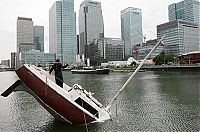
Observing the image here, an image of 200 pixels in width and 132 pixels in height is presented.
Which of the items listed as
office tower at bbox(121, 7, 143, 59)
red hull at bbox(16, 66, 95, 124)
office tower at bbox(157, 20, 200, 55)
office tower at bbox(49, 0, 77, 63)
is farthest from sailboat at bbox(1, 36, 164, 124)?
office tower at bbox(49, 0, 77, 63)

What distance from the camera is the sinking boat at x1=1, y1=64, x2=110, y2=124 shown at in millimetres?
11281

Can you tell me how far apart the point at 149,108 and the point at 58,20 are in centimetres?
16472

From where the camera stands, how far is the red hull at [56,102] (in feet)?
36.9

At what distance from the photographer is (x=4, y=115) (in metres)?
15.9

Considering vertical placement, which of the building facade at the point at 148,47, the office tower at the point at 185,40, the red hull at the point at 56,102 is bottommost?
the red hull at the point at 56,102

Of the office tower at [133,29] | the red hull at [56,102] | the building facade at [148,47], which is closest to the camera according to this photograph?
the red hull at [56,102]

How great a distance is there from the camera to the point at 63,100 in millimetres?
11227

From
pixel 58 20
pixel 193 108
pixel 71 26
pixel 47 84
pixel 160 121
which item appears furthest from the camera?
pixel 71 26

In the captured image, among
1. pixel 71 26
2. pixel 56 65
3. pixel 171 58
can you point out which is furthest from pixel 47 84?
pixel 71 26

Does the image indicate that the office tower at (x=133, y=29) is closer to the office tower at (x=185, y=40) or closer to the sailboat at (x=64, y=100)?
the sailboat at (x=64, y=100)

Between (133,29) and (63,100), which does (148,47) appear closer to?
(133,29)

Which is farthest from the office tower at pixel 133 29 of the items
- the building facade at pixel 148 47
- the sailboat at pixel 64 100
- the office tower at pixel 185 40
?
the office tower at pixel 185 40

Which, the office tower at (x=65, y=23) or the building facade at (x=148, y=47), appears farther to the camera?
the office tower at (x=65, y=23)

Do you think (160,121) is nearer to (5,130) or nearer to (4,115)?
(5,130)
